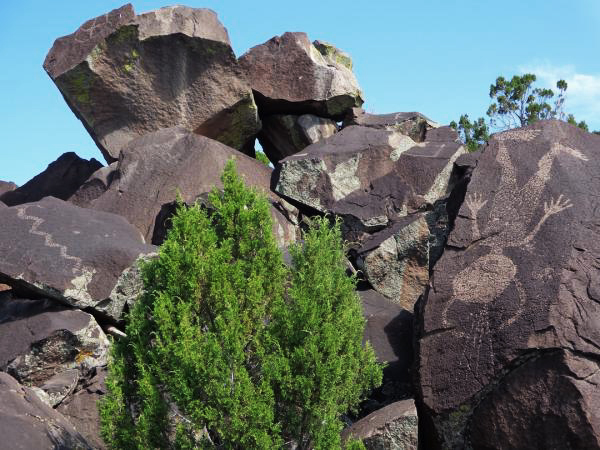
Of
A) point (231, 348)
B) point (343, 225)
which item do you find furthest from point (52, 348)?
point (343, 225)

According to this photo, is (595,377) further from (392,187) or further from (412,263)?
(392,187)

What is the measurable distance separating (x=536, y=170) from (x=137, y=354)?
16.2 feet

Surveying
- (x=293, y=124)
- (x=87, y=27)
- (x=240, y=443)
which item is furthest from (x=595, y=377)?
(x=87, y=27)

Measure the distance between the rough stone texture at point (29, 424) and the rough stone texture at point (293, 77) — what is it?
9.70 metres

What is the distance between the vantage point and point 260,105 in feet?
58.8

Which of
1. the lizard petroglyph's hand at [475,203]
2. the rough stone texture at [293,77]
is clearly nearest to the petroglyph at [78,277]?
the lizard petroglyph's hand at [475,203]

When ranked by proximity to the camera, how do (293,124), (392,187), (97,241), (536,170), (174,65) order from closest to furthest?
(536,170), (97,241), (392,187), (174,65), (293,124)

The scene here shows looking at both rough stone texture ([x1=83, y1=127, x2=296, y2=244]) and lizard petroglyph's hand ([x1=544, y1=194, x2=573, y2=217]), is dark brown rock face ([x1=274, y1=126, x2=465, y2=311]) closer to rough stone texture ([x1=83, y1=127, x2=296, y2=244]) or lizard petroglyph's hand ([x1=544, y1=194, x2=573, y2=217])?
rough stone texture ([x1=83, y1=127, x2=296, y2=244])

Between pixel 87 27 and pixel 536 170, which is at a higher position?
pixel 87 27

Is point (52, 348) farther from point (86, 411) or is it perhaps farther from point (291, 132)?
point (291, 132)

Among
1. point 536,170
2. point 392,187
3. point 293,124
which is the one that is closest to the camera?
point 536,170

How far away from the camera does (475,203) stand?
975cm

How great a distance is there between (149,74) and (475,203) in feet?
29.6

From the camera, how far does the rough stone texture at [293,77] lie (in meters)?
17.4
